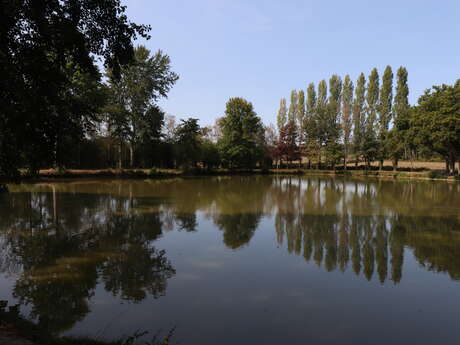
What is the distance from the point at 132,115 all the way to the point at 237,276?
37.9 metres

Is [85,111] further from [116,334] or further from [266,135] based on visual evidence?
[266,135]

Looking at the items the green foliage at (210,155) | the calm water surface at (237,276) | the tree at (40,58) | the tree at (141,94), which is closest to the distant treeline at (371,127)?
the green foliage at (210,155)

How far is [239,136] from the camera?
5609 cm

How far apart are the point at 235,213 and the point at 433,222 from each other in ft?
29.4

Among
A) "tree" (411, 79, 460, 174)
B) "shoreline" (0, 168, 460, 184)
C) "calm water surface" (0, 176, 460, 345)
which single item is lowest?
"calm water surface" (0, 176, 460, 345)

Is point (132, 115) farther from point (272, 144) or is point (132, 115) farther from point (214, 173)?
point (272, 144)

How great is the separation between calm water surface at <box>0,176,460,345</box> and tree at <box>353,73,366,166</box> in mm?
48961

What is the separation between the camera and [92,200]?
63.7ft

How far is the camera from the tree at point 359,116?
2413 inches

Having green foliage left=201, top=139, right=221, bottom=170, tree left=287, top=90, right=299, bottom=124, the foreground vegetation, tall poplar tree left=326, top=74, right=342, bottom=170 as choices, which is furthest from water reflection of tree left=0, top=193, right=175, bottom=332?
tree left=287, top=90, right=299, bottom=124

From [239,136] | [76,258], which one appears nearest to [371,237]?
[76,258]

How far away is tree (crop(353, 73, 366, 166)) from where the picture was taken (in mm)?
61291

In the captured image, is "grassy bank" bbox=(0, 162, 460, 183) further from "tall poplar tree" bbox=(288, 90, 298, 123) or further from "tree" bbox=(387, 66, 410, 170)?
"tall poplar tree" bbox=(288, 90, 298, 123)

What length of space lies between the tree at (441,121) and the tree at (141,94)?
35.1 meters
